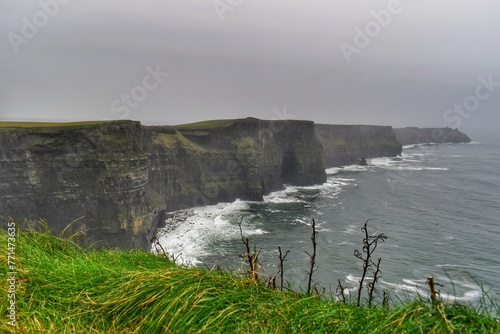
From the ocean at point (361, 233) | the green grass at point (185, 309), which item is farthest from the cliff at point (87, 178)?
the green grass at point (185, 309)

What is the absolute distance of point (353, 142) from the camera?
115m

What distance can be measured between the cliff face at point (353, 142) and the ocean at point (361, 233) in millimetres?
30866

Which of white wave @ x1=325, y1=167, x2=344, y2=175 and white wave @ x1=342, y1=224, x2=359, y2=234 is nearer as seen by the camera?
white wave @ x1=342, y1=224, x2=359, y2=234

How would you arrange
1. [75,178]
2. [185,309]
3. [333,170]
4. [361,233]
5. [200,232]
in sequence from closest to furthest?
1. [185,309]
2. [75,178]
3. [200,232]
4. [361,233]
5. [333,170]

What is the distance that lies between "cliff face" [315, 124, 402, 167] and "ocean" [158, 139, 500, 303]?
101 ft

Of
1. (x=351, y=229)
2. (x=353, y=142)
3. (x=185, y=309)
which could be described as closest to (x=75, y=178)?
(x=351, y=229)

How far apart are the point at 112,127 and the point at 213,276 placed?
33.8 meters

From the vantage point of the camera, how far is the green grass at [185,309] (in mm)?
2840

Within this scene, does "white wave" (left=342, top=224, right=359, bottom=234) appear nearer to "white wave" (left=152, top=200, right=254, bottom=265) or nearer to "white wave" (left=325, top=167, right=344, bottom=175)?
"white wave" (left=152, top=200, right=254, bottom=265)

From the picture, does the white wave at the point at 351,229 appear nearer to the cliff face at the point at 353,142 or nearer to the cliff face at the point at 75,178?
the cliff face at the point at 75,178

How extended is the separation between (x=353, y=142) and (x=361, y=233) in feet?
263

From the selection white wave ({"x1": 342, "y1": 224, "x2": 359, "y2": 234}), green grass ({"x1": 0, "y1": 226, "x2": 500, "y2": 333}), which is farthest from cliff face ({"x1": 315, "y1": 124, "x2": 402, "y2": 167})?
green grass ({"x1": 0, "y1": 226, "x2": 500, "y2": 333})

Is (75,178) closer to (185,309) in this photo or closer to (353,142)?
(185,309)

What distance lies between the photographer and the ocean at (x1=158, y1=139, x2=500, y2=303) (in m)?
26.6
